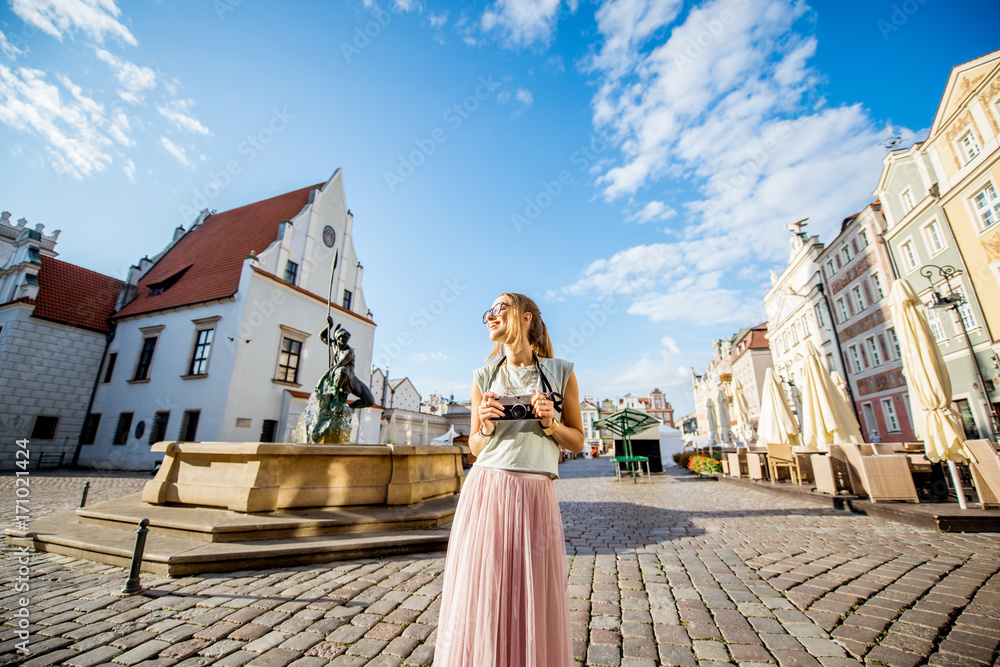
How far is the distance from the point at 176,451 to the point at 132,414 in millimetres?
16747

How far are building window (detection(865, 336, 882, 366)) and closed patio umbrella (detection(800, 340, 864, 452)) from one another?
47.6 ft

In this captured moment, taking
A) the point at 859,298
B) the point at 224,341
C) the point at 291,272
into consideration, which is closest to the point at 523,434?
the point at 224,341

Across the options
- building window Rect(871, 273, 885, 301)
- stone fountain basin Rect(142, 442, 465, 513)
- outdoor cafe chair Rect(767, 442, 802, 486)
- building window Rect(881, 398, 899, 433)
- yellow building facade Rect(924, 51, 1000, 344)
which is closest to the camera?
stone fountain basin Rect(142, 442, 465, 513)

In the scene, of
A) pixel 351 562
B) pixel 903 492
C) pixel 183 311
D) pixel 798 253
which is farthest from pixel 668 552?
pixel 798 253

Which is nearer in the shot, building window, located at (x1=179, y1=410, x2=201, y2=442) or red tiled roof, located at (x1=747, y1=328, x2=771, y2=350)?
building window, located at (x1=179, y1=410, x2=201, y2=442)

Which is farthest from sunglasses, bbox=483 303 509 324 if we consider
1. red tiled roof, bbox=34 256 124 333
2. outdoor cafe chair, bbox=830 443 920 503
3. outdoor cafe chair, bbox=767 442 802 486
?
red tiled roof, bbox=34 256 124 333

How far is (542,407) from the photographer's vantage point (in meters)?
1.49

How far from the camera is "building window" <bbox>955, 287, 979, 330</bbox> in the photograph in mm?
14573

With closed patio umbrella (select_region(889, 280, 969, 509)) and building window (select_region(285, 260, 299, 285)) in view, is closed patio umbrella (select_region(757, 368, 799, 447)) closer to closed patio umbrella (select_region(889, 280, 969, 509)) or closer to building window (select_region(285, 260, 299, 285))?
closed patio umbrella (select_region(889, 280, 969, 509))

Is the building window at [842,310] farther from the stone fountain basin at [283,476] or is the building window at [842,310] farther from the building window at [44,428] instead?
the building window at [44,428]

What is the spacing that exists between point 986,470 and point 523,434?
8917 millimetres

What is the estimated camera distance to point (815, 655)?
2.37 m

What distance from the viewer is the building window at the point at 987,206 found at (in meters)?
13.8

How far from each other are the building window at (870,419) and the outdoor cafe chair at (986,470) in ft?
59.9
